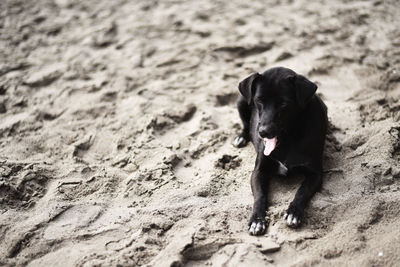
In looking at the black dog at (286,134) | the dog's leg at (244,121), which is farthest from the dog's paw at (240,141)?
the black dog at (286,134)

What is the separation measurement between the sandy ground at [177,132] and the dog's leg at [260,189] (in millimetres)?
91

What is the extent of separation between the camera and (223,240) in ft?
9.46

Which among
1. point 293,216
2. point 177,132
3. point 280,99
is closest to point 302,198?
point 293,216

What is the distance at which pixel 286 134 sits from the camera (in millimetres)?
3395

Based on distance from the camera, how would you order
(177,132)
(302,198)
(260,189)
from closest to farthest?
(302,198) < (260,189) < (177,132)

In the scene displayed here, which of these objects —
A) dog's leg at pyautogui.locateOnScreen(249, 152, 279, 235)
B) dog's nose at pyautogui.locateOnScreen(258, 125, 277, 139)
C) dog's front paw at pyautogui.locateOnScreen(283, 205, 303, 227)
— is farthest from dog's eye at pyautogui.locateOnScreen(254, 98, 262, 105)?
dog's front paw at pyautogui.locateOnScreen(283, 205, 303, 227)

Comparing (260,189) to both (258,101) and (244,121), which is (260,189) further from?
(244,121)

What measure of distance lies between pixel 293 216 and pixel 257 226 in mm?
304

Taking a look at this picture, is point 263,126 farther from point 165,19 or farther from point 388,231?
point 165,19

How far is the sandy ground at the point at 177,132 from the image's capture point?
290 centimetres

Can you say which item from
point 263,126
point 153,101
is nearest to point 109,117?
point 153,101

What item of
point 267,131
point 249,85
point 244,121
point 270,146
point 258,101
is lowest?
point 244,121

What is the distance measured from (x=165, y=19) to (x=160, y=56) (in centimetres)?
130

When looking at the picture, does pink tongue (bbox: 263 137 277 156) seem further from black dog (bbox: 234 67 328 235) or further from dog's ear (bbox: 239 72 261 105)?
dog's ear (bbox: 239 72 261 105)
